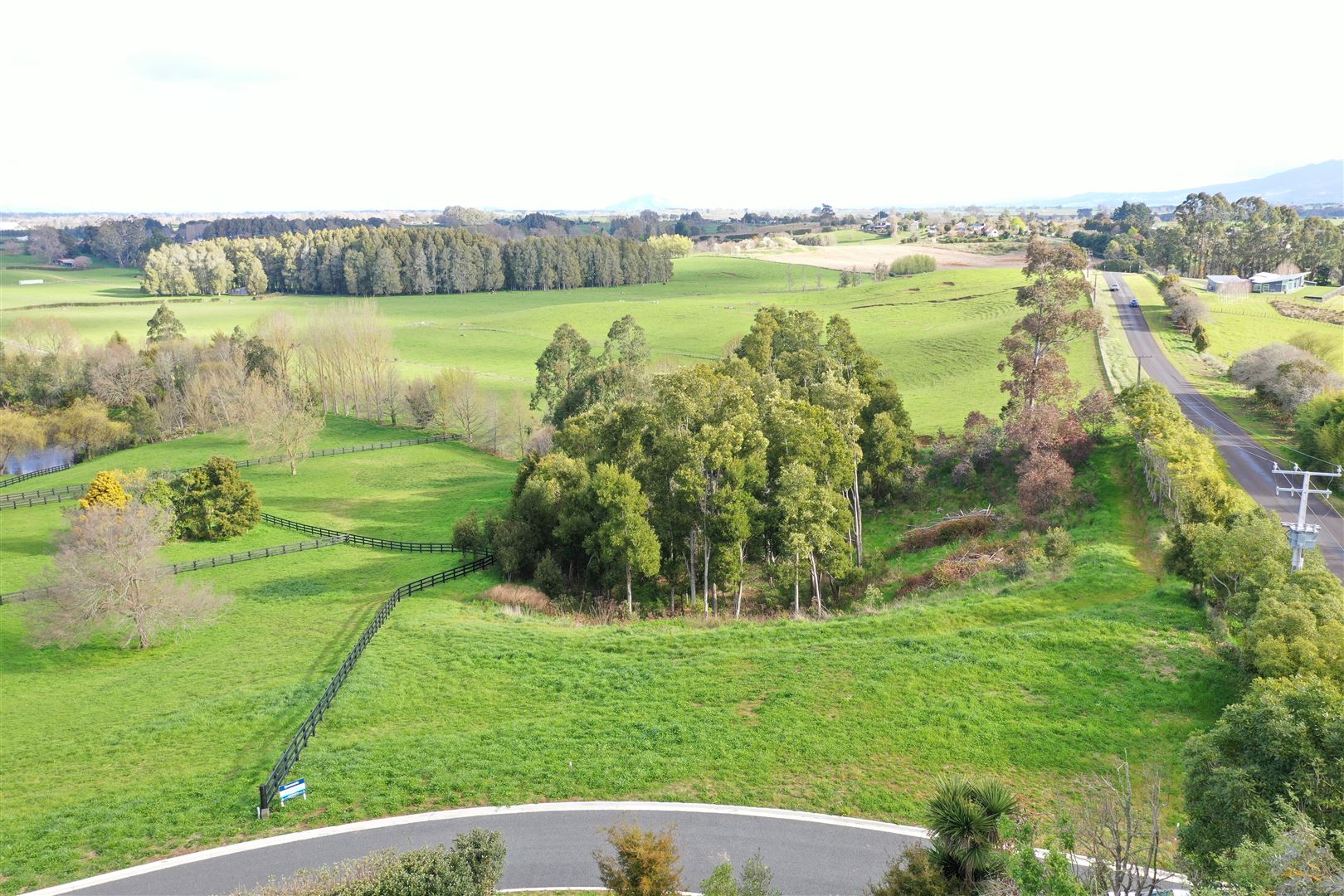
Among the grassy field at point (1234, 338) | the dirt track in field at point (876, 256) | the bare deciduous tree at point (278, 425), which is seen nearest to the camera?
the grassy field at point (1234, 338)

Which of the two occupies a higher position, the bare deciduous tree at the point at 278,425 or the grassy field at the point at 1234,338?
the grassy field at the point at 1234,338

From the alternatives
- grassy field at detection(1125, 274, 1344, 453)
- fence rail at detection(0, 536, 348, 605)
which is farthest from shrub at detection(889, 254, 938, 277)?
fence rail at detection(0, 536, 348, 605)

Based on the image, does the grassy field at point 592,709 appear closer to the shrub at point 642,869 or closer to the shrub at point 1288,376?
the shrub at point 642,869

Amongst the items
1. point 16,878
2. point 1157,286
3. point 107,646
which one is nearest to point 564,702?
point 16,878

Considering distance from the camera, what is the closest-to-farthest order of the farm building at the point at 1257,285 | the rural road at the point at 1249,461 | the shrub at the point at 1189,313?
the rural road at the point at 1249,461, the shrub at the point at 1189,313, the farm building at the point at 1257,285

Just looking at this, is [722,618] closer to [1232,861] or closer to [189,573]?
[1232,861]

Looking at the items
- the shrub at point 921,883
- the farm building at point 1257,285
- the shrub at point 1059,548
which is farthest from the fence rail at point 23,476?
the farm building at point 1257,285

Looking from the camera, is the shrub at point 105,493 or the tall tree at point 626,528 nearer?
the tall tree at point 626,528

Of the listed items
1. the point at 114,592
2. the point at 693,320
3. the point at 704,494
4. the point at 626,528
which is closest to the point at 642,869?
the point at 626,528

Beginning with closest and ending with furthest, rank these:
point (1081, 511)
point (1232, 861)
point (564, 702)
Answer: point (1232, 861), point (564, 702), point (1081, 511)
